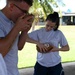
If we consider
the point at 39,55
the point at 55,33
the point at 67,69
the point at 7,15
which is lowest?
the point at 67,69

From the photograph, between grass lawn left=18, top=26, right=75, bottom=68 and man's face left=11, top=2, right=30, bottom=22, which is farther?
grass lawn left=18, top=26, right=75, bottom=68

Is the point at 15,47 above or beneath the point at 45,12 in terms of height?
above

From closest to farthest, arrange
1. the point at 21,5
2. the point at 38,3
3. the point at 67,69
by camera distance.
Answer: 1. the point at 21,5
2. the point at 38,3
3. the point at 67,69

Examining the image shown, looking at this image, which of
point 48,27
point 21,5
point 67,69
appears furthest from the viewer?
point 67,69

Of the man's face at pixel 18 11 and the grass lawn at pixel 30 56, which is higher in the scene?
the man's face at pixel 18 11

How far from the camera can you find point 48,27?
3.93 m

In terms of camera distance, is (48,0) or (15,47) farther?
(48,0)

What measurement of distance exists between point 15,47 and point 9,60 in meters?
0.12

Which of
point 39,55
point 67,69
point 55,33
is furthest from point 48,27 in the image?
point 67,69

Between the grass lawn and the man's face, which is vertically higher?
the man's face

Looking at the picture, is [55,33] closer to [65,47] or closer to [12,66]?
[65,47]

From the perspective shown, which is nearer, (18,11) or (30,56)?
(18,11)

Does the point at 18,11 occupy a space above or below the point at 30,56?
above

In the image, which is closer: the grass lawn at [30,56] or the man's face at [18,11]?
the man's face at [18,11]
